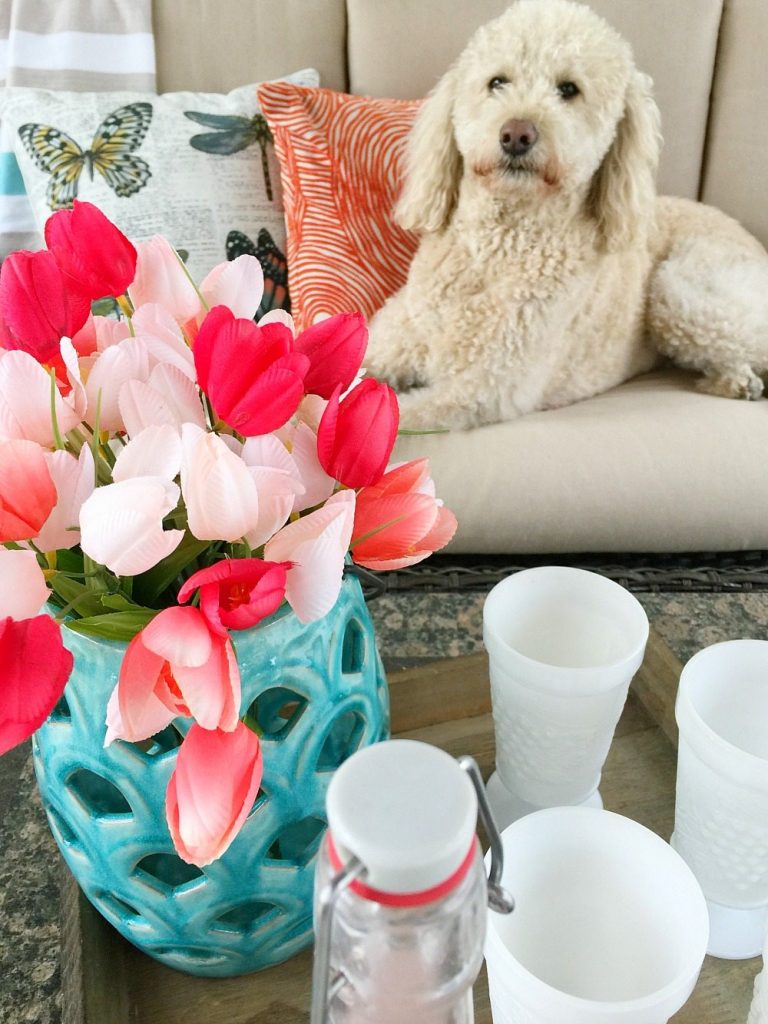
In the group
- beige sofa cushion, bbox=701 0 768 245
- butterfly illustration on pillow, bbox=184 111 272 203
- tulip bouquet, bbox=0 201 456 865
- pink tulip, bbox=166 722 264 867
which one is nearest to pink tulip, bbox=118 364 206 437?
tulip bouquet, bbox=0 201 456 865

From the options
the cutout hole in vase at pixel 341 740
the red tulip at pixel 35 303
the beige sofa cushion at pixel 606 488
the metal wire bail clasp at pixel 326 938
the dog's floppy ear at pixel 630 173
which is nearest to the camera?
the metal wire bail clasp at pixel 326 938

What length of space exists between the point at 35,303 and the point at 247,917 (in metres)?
0.33

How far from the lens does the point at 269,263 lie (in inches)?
57.3

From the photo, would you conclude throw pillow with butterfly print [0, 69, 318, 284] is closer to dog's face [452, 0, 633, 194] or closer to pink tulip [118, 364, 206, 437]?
dog's face [452, 0, 633, 194]

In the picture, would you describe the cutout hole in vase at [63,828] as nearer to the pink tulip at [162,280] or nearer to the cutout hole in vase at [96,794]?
the cutout hole in vase at [96,794]

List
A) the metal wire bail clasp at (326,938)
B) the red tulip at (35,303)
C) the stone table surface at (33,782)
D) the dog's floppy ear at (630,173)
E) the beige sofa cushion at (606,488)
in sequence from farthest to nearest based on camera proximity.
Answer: the dog's floppy ear at (630,173)
the beige sofa cushion at (606,488)
the stone table surface at (33,782)
the red tulip at (35,303)
the metal wire bail clasp at (326,938)

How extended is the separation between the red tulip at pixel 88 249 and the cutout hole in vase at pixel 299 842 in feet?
0.92

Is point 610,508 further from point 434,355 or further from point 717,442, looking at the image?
point 434,355

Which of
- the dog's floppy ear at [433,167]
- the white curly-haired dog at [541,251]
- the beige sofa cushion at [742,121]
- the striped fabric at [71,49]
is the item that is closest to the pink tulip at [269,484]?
the white curly-haired dog at [541,251]

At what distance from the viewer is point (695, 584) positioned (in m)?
1.16

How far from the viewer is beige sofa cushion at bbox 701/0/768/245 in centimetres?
155

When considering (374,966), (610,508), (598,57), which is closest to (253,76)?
(598,57)

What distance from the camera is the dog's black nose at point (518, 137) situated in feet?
3.89

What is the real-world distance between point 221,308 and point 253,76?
1.45 meters
